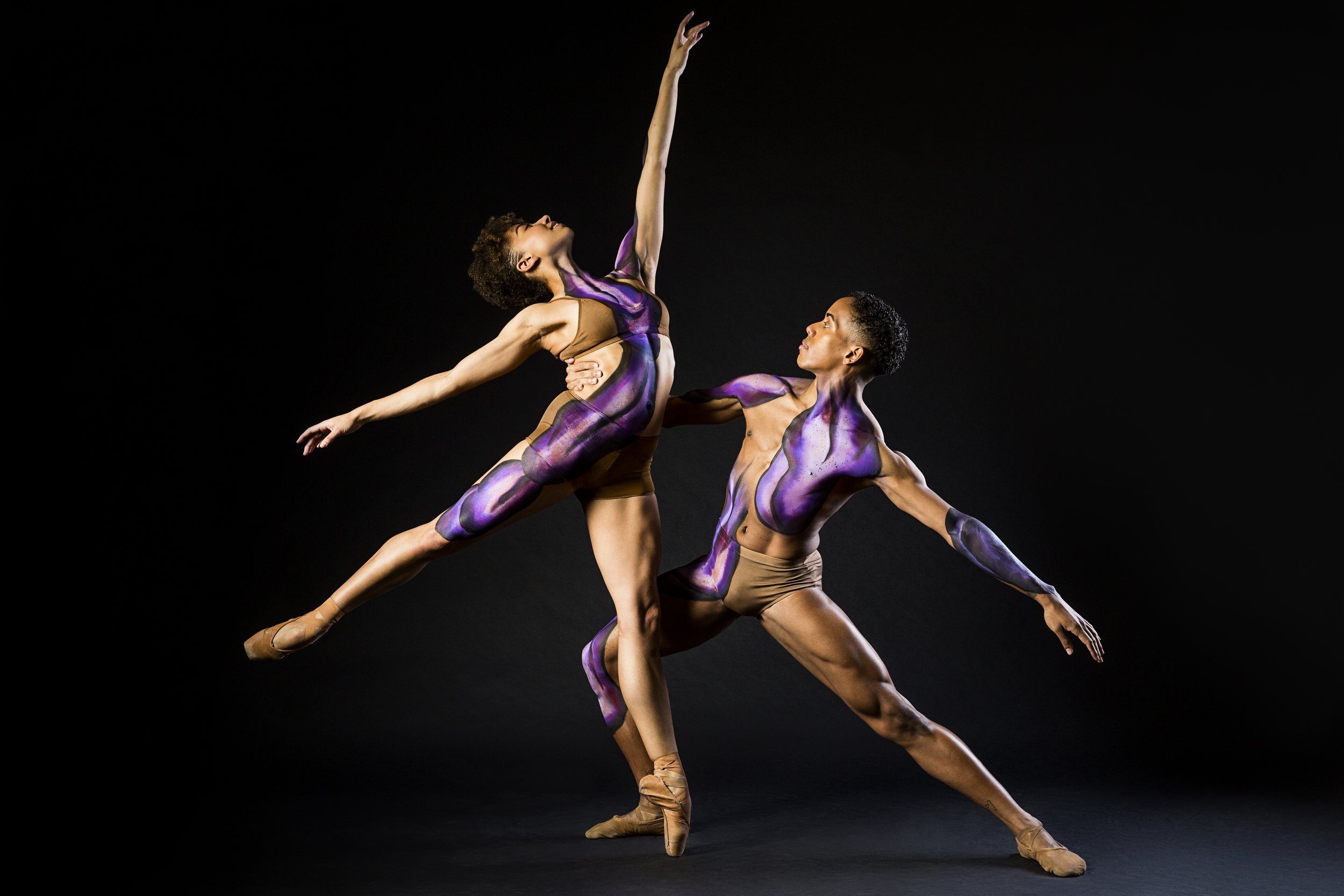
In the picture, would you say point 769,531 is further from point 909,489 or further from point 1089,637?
point 1089,637

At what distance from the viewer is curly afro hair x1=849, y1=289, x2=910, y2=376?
4.20 metres

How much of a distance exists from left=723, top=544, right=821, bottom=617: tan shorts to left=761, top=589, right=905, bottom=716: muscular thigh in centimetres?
3

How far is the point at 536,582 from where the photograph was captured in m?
6.31

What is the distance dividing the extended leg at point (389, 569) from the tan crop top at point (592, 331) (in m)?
0.37

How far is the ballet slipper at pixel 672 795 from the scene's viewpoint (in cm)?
425

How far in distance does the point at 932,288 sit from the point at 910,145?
0.72 m

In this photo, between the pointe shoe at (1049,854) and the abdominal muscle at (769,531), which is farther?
the abdominal muscle at (769,531)

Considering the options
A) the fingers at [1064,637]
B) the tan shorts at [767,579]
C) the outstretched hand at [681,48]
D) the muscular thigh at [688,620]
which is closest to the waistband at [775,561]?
the tan shorts at [767,579]

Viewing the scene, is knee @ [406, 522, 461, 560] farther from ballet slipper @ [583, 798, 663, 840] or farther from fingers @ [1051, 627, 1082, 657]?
fingers @ [1051, 627, 1082, 657]

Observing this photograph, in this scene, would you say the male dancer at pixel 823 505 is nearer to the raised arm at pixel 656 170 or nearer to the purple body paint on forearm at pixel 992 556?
the purple body paint on forearm at pixel 992 556

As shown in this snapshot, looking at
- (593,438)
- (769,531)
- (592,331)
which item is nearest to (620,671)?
(769,531)

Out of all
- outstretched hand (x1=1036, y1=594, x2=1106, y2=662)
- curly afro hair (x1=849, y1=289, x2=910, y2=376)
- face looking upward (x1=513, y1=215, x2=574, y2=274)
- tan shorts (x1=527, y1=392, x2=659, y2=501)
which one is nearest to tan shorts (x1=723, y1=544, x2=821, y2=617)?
tan shorts (x1=527, y1=392, x2=659, y2=501)

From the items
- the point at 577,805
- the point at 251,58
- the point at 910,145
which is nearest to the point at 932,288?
the point at 910,145

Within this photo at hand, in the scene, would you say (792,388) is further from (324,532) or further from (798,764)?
(324,532)
